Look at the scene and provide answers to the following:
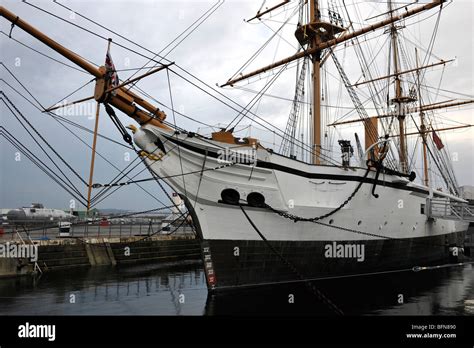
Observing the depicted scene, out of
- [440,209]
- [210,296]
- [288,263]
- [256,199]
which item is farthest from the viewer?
[440,209]

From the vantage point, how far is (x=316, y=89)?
16.2 m

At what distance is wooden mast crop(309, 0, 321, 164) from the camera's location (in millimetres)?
15812

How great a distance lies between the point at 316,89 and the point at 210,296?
9.84 metres

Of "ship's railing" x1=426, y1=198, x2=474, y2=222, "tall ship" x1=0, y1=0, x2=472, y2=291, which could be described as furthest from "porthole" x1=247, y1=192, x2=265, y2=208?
"ship's railing" x1=426, y1=198, x2=474, y2=222

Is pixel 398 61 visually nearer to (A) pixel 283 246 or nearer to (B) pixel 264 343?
(A) pixel 283 246

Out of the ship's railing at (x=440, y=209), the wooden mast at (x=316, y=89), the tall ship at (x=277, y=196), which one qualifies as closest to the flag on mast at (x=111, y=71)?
the tall ship at (x=277, y=196)

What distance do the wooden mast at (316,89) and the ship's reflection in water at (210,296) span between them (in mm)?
5468

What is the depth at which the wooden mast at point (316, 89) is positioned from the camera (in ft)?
51.9

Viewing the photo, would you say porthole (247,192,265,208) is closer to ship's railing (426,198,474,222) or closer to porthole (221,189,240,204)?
porthole (221,189,240,204)

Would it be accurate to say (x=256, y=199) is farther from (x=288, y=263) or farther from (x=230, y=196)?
(x=288, y=263)

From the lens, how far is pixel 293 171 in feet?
42.9

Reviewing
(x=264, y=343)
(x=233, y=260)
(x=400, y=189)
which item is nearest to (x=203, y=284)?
(x=233, y=260)

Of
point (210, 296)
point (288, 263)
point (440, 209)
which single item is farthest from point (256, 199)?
point (440, 209)

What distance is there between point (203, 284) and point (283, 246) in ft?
12.9
